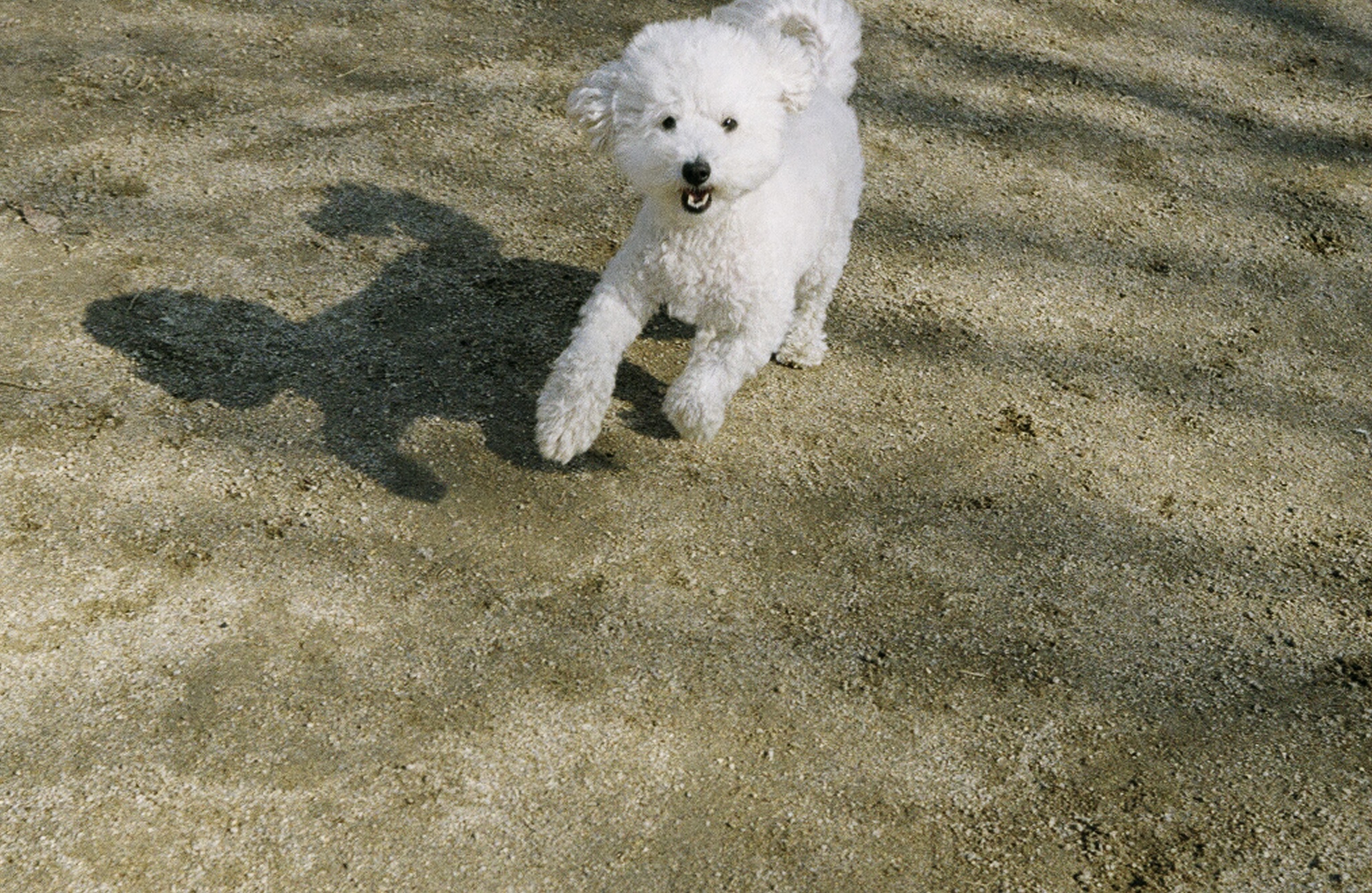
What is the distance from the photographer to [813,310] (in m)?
3.60

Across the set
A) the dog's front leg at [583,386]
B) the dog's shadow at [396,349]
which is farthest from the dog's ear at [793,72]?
the dog's shadow at [396,349]

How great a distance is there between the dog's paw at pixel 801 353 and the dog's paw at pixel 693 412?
66 cm

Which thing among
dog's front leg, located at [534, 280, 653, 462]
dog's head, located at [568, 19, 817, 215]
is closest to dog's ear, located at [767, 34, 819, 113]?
dog's head, located at [568, 19, 817, 215]

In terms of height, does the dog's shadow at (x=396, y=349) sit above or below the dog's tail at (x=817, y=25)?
below

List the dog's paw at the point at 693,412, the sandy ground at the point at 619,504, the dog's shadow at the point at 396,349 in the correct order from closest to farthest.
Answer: the sandy ground at the point at 619,504 → the dog's paw at the point at 693,412 → the dog's shadow at the point at 396,349

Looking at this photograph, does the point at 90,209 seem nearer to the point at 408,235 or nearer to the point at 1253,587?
the point at 408,235

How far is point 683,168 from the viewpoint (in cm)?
275

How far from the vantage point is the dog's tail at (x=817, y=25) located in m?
3.39

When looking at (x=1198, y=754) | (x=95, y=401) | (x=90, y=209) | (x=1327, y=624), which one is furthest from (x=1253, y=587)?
(x=90, y=209)

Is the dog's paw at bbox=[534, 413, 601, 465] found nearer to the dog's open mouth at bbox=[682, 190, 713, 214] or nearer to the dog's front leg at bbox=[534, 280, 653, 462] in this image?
the dog's front leg at bbox=[534, 280, 653, 462]

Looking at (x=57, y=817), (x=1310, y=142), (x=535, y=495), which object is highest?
(x=1310, y=142)

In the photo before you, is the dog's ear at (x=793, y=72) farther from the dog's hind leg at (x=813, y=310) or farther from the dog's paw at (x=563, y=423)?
the dog's paw at (x=563, y=423)

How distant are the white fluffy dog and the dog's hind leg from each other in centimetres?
19

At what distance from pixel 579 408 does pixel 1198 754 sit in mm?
1531
